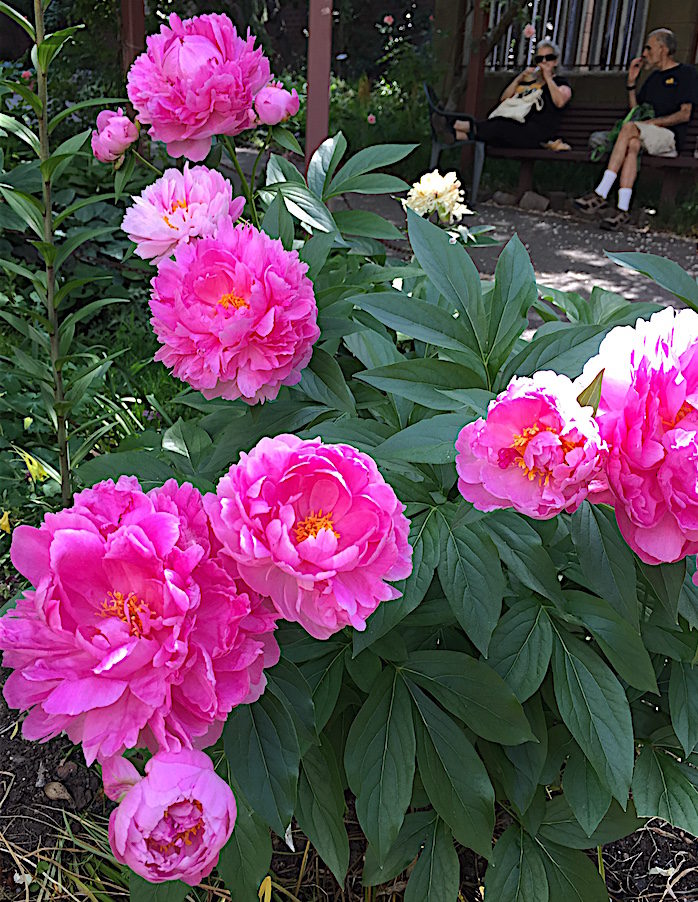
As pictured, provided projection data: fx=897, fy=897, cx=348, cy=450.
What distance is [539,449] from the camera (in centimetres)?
61

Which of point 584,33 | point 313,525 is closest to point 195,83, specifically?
point 313,525

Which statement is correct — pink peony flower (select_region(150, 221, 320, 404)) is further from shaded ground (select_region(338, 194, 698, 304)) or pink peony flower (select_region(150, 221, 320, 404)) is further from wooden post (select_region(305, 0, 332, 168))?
shaded ground (select_region(338, 194, 698, 304))

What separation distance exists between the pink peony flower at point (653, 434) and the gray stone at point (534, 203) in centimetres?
745

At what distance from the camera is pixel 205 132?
1.15 meters

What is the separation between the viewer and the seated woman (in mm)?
7922

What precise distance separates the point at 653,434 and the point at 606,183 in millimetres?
7366

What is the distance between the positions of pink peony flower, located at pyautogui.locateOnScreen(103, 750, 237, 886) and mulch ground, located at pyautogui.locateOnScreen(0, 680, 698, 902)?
0.72 metres

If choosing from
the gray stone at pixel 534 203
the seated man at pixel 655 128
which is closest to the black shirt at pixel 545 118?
the gray stone at pixel 534 203

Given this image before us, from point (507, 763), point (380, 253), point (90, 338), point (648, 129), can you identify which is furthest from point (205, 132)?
point (648, 129)

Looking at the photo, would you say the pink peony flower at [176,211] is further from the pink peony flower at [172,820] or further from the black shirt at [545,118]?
the black shirt at [545,118]

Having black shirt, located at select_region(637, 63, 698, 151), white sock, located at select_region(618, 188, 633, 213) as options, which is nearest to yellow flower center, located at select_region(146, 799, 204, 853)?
white sock, located at select_region(618, 188, 633, 213)

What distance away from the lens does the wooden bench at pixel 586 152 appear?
7.33 metres

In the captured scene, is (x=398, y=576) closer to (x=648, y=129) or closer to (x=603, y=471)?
(x=603, y=471)

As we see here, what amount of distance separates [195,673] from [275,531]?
0.11m
